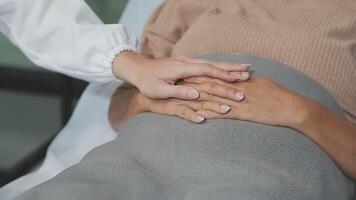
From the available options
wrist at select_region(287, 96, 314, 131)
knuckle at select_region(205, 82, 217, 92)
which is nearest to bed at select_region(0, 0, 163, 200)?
knuckle at select_region(205, 82, 217, 92)

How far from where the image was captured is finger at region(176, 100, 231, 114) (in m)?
0.84

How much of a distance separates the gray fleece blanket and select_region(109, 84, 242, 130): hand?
2cm

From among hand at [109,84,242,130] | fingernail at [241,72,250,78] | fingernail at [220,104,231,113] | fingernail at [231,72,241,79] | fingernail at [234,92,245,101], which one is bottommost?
hand at [109,84,242,130]

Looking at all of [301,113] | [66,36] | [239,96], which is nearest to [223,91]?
[239,96]

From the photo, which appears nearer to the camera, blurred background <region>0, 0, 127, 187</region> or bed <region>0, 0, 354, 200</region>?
bed <region>0, 0, 354, 200</region>

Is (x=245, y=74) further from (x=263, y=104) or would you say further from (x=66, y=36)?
(x=66, y=36)

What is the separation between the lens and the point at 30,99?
6.34 ft

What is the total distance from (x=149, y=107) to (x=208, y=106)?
15cm

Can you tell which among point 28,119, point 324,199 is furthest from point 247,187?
A: point 28,119

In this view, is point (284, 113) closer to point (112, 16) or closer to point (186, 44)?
point (186, 44)

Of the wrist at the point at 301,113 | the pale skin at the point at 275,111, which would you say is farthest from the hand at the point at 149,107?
the wrist at the point at 301,113

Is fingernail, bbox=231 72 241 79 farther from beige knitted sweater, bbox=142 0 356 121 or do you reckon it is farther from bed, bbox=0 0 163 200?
bed, bbox=0 0 163 200

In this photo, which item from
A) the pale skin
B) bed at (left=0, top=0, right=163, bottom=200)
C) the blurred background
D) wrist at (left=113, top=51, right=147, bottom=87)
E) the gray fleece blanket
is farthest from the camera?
the blurred background

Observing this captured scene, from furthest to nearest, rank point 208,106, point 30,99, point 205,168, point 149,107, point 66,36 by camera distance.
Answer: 1. point 30,99
2. point 66,36
3. point 149,107
4. point 208,106
5. point 205,168
